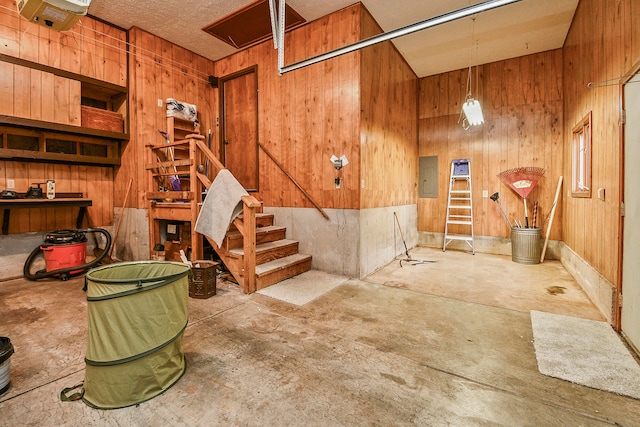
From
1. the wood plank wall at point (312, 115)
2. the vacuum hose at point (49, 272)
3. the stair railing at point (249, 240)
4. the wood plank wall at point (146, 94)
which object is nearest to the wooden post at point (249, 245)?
the stair railing at point (249, 240)

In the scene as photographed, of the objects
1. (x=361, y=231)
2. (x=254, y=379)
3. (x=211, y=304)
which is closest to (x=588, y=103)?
(x=361, y=231)

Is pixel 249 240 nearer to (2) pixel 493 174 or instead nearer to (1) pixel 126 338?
(1) pixel 126 338

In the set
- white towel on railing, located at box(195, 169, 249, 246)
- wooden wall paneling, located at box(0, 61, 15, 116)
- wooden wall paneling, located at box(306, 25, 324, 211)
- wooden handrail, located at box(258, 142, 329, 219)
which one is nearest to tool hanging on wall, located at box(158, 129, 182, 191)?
white towel on railing, located at box(195, 169, 249, 246)

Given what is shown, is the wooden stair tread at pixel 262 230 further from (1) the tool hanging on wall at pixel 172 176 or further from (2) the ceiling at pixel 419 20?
(2) the ceiling at pixel 419 20

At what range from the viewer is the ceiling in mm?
3863

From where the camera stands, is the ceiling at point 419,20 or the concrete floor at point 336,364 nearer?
the concrete floor at point 336,364

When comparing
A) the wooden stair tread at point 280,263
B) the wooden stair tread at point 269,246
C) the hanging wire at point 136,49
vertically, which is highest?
the hanging wire at point 136,49

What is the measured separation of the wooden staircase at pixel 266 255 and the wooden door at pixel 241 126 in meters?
1.03

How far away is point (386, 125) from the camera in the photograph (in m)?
4.70

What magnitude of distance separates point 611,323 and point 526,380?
4.78 ft

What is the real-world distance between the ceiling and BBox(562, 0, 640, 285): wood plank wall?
21.1 inches

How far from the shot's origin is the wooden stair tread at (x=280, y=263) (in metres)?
3.53

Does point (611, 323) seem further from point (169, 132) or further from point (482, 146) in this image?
point (169, 132)

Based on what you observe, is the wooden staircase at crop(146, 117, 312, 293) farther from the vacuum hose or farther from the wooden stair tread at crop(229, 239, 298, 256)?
the vacuum hose
